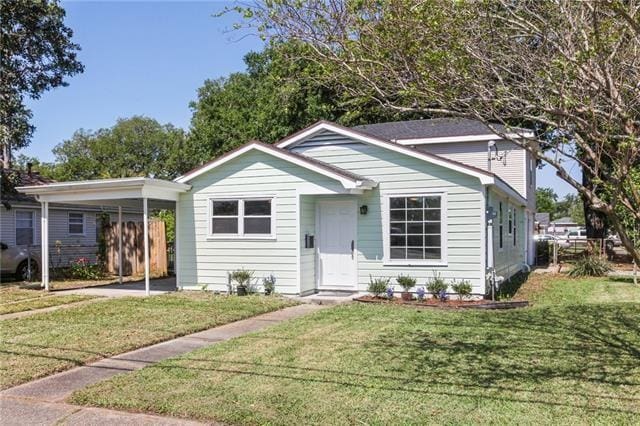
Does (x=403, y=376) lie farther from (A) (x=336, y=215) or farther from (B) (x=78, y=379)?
(A) (x=336, y=215)

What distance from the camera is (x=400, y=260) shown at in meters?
12.0

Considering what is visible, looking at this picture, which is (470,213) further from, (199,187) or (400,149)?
(199,187)

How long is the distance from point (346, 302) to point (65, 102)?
50.7 ft

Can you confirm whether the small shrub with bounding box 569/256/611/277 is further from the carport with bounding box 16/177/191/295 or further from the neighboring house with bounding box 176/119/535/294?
the carport with bounding box 16/177/191/295

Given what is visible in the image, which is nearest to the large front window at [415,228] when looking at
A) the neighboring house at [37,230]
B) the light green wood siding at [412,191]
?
the light green wood siding at [412,191]

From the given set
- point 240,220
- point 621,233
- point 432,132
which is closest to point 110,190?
point 240,220

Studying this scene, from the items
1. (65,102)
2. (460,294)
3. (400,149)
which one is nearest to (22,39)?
(65,102)

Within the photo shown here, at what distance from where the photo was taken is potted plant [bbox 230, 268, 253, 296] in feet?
41.0

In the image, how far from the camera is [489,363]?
617 centimetres

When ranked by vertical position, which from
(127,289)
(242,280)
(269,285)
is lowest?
(127,289)

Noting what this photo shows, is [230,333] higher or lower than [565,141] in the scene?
lower

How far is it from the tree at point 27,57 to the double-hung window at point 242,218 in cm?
679

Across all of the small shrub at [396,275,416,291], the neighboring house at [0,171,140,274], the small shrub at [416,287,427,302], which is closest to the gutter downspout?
the small shrub at [416,287,427,302]

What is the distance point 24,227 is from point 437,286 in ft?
50.0
